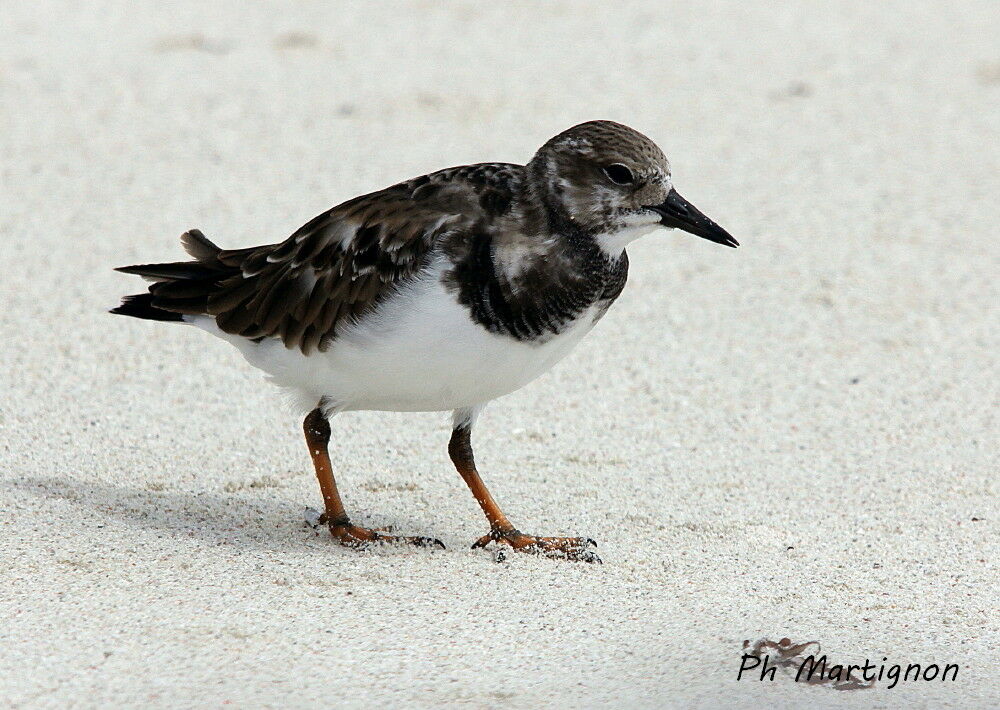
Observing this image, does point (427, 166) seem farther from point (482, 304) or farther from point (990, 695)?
point (990, 695)

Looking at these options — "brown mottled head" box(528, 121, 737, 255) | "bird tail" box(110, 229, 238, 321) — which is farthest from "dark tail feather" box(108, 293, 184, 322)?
"brown mottled head" box(528, 121, 737, 255)

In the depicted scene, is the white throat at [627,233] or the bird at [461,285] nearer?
the bird at [461,285]

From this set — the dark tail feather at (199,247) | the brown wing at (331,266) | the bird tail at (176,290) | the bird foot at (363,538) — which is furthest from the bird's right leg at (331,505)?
the dark tail feather at (199,247)

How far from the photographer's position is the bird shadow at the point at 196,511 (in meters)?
5.05

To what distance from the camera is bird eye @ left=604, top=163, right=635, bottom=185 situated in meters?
4.71

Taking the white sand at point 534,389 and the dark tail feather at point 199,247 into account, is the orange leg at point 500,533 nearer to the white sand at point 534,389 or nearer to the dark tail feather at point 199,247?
the white sand at point 534,389

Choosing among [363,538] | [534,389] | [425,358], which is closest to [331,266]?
[425,358]

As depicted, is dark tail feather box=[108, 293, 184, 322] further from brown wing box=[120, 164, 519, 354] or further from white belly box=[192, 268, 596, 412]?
white belly box=[192, 268, 596, 412]

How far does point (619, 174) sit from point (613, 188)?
Answer: 0.17ft

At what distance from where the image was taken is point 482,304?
4527 mm

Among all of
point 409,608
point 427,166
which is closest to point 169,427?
point 409,608

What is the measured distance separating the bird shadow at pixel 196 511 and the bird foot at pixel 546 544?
40 centimetres

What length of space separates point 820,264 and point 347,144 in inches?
131

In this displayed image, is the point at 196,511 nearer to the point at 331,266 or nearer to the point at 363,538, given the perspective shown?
the point at 363,538
